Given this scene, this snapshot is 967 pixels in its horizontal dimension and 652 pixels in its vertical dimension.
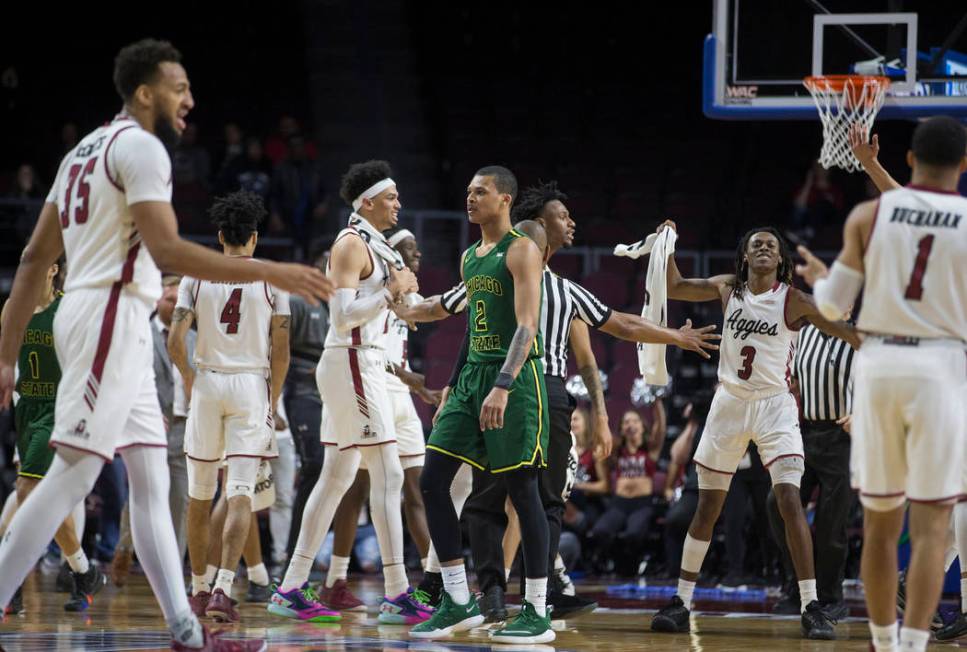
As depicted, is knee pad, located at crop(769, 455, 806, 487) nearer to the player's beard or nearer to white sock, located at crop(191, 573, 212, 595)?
white sock, located at crop(191, 573, 212, 595)

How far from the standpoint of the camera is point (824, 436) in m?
8.55

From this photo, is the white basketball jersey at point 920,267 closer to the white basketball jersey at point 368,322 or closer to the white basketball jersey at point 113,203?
the white basketball jersey at point 113,203

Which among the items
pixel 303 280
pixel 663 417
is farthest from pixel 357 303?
pixel 663 417

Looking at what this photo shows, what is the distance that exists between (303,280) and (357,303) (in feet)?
7.45

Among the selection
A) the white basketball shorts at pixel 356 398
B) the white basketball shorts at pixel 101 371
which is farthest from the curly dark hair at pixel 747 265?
the white basketball shorts at pixel 101 371

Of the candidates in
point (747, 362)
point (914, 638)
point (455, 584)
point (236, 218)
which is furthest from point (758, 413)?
point (236, 218)

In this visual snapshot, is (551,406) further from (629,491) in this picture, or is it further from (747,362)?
(629,491)

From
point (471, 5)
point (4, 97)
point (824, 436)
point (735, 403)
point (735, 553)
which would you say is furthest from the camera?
point (471, 5)

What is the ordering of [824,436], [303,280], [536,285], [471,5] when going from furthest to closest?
[471,5], [824,436], [536,285], [303,280]

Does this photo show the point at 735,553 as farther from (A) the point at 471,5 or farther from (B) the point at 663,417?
(A) the point at 471,5

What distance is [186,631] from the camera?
4758mm

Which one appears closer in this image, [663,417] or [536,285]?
[536,285]

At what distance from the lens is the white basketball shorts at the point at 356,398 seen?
23.9 feet

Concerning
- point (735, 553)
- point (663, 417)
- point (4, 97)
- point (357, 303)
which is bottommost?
point (735, 553)
